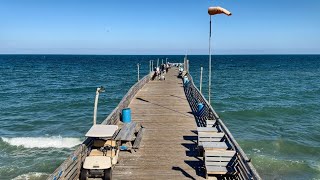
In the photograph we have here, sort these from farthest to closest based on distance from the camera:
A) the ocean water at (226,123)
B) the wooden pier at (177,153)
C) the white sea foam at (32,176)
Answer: the ocean water at (226,123) → the white sea foam at (32,176) → the wooden pier at (177,153)

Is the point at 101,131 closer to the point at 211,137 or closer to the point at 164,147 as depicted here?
the point at 164,147

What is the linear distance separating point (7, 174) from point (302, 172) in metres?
17.2

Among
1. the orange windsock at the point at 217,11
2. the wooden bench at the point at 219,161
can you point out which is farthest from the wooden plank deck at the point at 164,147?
the orange windsock at the point at 217,11

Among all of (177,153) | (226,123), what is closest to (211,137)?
(177,153)

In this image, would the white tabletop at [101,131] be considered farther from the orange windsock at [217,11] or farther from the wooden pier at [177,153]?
the orange windsock at [217,11]

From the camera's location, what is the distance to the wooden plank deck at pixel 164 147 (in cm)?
1088

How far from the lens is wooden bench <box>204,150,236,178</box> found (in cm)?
1033

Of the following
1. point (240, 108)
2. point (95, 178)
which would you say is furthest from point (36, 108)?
point (95, 178)

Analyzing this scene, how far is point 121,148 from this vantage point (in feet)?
42.1

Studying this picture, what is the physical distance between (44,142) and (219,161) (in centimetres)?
1791

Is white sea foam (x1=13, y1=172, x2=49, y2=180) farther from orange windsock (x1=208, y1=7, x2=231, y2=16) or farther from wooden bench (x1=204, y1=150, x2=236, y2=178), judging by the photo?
orange windsock (x1=208, y1=7, x2=231, y2=16)

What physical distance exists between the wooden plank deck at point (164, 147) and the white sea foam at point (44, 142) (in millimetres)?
5960

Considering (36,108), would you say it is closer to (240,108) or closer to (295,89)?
(240,108)

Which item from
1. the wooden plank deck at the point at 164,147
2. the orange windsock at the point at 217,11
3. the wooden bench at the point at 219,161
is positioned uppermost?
the orange windsock at the point at 217,11
